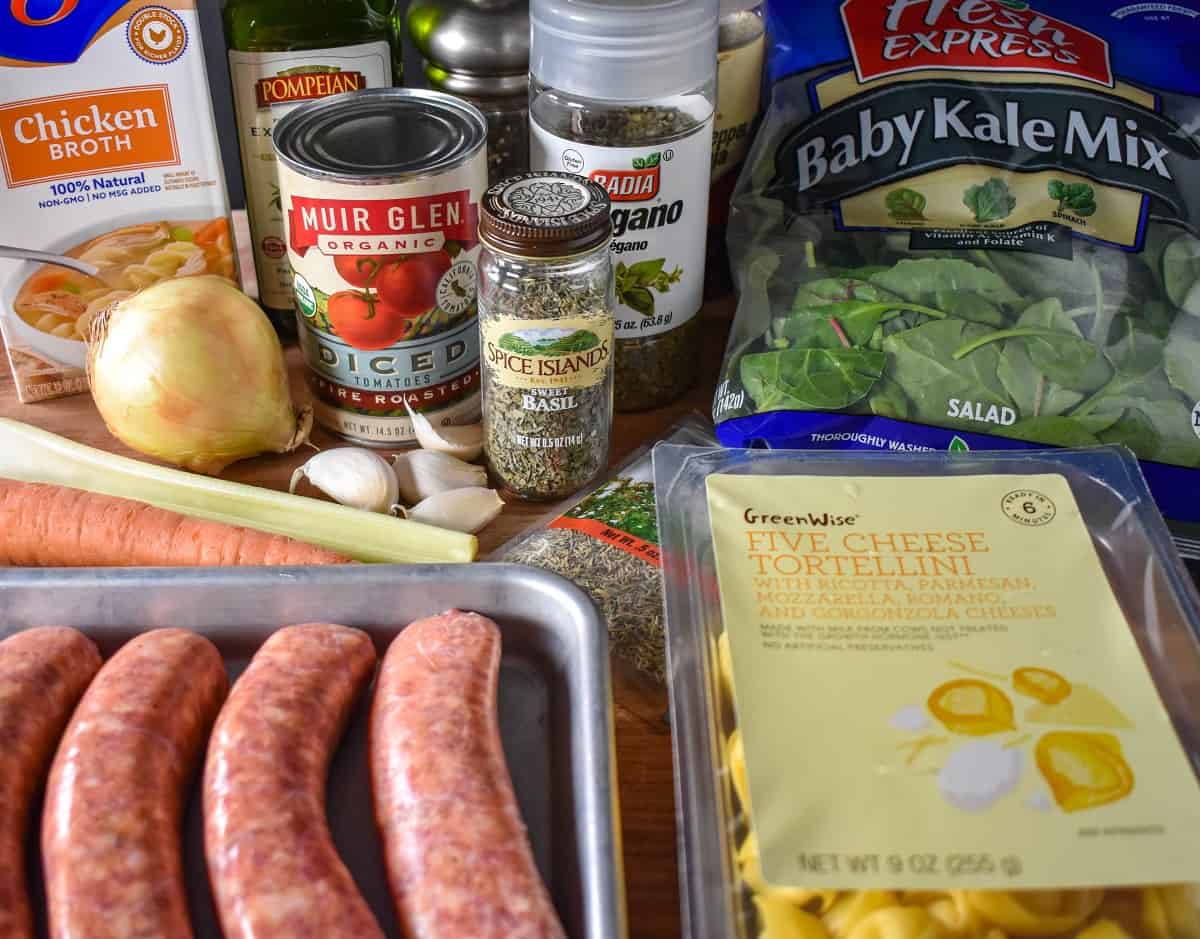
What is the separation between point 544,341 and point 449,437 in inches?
8.7

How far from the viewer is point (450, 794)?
30.1 inches

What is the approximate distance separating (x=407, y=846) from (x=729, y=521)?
1.20 ft

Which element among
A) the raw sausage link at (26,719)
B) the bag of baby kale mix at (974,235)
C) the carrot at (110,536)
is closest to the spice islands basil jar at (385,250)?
the carrot at (110,536)

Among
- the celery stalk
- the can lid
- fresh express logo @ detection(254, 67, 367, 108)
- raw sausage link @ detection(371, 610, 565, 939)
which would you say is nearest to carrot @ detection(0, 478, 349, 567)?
the celery stalk

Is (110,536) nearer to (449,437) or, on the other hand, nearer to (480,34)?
(449,437)

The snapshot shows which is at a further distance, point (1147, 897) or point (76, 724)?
point (76, 724)

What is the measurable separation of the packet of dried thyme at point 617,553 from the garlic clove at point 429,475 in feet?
0.32

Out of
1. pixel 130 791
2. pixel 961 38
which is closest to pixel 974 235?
pixel 961 38

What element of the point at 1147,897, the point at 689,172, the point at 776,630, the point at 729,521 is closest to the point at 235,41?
the point at 689,172

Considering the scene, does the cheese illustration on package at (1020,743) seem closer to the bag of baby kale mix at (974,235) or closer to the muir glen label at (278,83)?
the bag of baby kale mix at (974,235)

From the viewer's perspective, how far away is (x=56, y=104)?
3.80ft

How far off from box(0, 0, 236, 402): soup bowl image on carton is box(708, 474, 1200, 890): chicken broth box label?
0.70m

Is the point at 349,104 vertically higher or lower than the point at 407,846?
higher

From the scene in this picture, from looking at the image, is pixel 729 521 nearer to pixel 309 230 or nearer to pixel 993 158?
pixel 309 230
